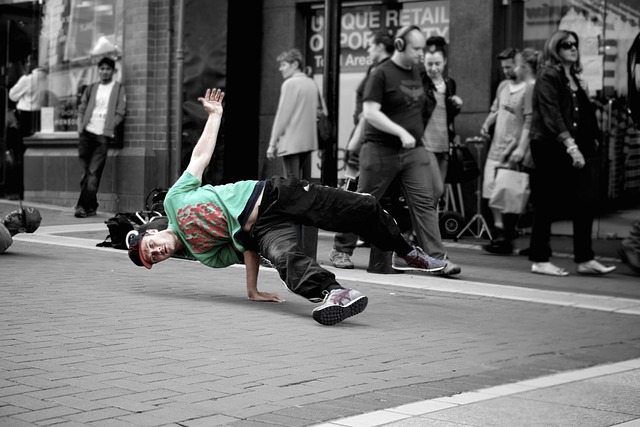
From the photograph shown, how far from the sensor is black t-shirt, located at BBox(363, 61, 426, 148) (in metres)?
9.17

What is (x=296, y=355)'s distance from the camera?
19.2 ft

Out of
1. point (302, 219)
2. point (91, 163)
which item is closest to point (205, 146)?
point (302, 219)

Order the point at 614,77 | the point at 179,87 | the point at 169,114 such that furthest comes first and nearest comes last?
the point at 169,114 < the point at 179,87 < the point at 614,77

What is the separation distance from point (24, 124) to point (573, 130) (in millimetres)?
10034

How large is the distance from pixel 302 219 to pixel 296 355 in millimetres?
1630

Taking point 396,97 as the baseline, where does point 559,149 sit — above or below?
below

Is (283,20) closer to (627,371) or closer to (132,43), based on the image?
(132,43)

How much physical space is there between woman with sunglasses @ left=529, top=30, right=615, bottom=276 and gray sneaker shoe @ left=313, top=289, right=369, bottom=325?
133 inches

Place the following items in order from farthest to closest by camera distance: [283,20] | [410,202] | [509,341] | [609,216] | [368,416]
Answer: [283,20] < [609,216] < [410,202] < [509,341] < [368,416]

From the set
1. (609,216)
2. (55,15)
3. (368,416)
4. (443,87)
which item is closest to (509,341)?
(368,416)

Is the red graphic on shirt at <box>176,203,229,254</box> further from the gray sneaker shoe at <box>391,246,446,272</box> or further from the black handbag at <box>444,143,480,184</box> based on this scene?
the black handbag at <box>444,143,480,184</box>

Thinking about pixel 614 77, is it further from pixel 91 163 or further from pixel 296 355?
pixel 296 355

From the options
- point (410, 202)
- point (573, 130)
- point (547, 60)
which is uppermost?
point (547, 60)

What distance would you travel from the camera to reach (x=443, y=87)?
11.3m
